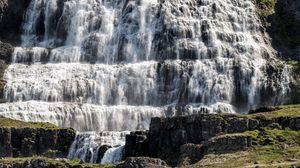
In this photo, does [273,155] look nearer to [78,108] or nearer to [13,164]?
[13,164]

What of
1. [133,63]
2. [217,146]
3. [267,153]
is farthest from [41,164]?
[133,63]

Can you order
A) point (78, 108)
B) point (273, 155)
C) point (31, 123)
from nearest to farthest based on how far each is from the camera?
point (273, 155)
point (31, 123)
point (78, 108)

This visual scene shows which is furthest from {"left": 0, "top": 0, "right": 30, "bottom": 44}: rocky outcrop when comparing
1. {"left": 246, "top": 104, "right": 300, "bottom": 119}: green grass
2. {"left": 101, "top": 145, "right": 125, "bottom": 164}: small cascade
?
{"left": 246, "top": 104, "right": 300, "bottom": 119}: green grass

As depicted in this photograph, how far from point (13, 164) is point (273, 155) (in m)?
34.6

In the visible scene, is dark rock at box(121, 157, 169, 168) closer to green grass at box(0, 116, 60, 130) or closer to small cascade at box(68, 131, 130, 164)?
small cascade at box(68, 131, 130, 164)

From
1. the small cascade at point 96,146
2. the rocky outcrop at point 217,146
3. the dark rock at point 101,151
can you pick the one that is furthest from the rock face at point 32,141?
the rocky outcrop at point 217,146

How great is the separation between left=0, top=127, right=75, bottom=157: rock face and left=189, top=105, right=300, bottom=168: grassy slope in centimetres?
3201

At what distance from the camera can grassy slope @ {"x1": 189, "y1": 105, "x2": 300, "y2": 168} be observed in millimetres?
112250

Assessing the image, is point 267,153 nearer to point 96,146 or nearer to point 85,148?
point 96,146

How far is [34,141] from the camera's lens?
14325cm

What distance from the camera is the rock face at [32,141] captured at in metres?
143

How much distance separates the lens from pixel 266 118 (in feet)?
432

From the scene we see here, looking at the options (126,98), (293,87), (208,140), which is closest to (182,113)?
(126,98)

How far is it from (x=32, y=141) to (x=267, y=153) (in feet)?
136
